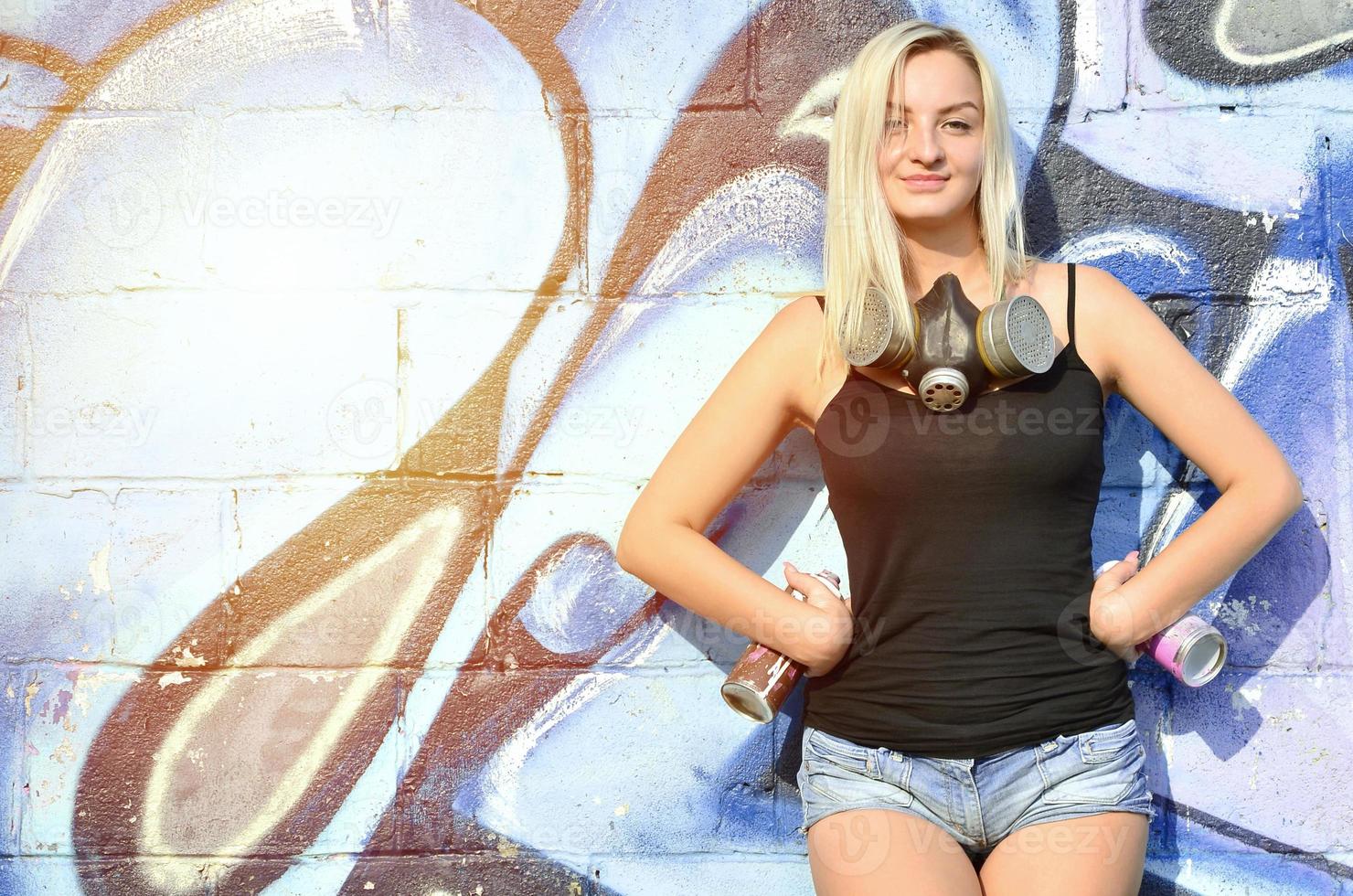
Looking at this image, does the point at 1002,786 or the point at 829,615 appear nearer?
the point at 1002,786

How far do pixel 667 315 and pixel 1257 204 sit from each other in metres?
1.61

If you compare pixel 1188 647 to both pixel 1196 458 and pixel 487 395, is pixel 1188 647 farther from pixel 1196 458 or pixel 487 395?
pixel 487 395

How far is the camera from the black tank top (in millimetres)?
2314

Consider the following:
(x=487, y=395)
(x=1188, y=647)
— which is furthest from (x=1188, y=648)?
(x=487, y=395)

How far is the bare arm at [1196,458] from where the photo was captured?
244cm

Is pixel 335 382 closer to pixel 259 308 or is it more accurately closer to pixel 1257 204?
pixel 259 308

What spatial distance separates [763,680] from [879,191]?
1.15 meters

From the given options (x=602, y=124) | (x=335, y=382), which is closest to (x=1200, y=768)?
(x=602, y=124)

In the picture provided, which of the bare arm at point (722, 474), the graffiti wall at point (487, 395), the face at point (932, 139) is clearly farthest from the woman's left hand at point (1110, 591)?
the face at point (932, 139)

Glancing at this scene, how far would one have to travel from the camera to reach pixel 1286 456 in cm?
292

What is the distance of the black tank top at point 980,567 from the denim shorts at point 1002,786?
0.10ft

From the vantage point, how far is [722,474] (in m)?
2.58

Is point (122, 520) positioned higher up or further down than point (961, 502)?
further down

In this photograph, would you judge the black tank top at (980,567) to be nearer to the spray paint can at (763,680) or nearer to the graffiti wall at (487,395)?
the spray paint can at (763,680)
